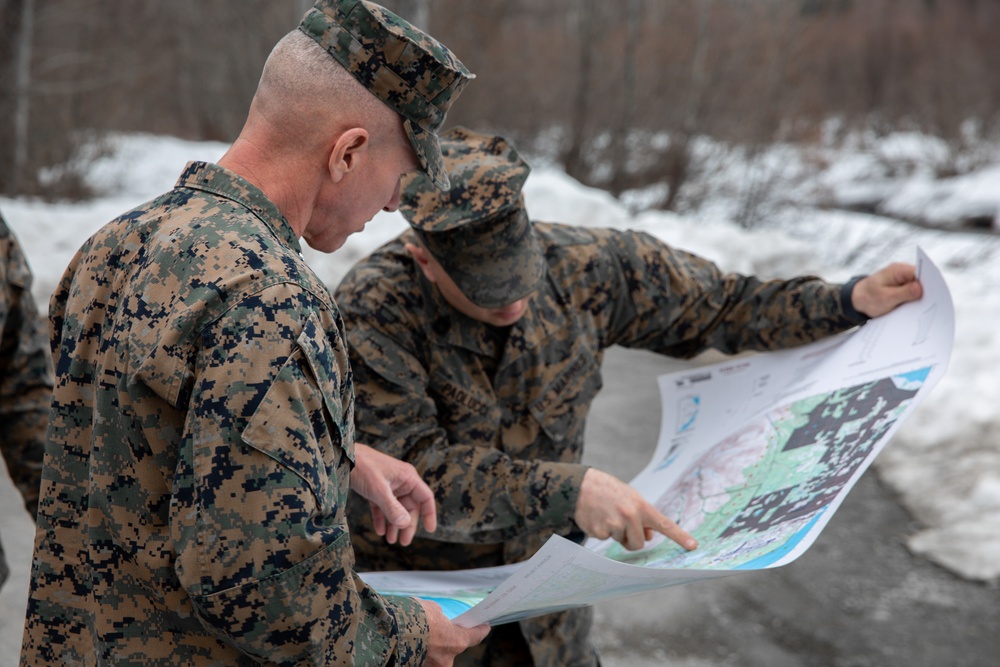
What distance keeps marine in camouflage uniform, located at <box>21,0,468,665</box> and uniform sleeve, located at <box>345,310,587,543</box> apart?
513 mm

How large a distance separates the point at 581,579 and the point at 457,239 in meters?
0.82

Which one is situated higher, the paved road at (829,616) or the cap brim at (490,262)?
the cap brim at (490,262)

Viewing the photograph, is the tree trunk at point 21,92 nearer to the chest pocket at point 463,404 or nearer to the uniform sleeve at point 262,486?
the chest pocket at point 463,404

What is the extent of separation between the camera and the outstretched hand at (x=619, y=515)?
69.6 inches

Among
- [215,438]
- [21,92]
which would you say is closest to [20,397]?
[215,438]

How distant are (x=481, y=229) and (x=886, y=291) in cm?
91

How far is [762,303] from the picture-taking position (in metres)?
2.29

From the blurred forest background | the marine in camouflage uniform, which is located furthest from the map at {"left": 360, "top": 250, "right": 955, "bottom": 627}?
the blurred forest background

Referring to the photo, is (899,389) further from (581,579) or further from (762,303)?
(581,579)

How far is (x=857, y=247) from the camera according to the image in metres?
9.75

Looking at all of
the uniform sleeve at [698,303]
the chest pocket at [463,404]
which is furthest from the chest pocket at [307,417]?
the uniform sleeve at [698,303]

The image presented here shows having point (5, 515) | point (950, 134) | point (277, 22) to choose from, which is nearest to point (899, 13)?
point (950, 134)

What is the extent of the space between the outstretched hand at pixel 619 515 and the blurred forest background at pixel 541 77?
9.40 m

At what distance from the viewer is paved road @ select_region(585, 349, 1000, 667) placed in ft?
11.8
